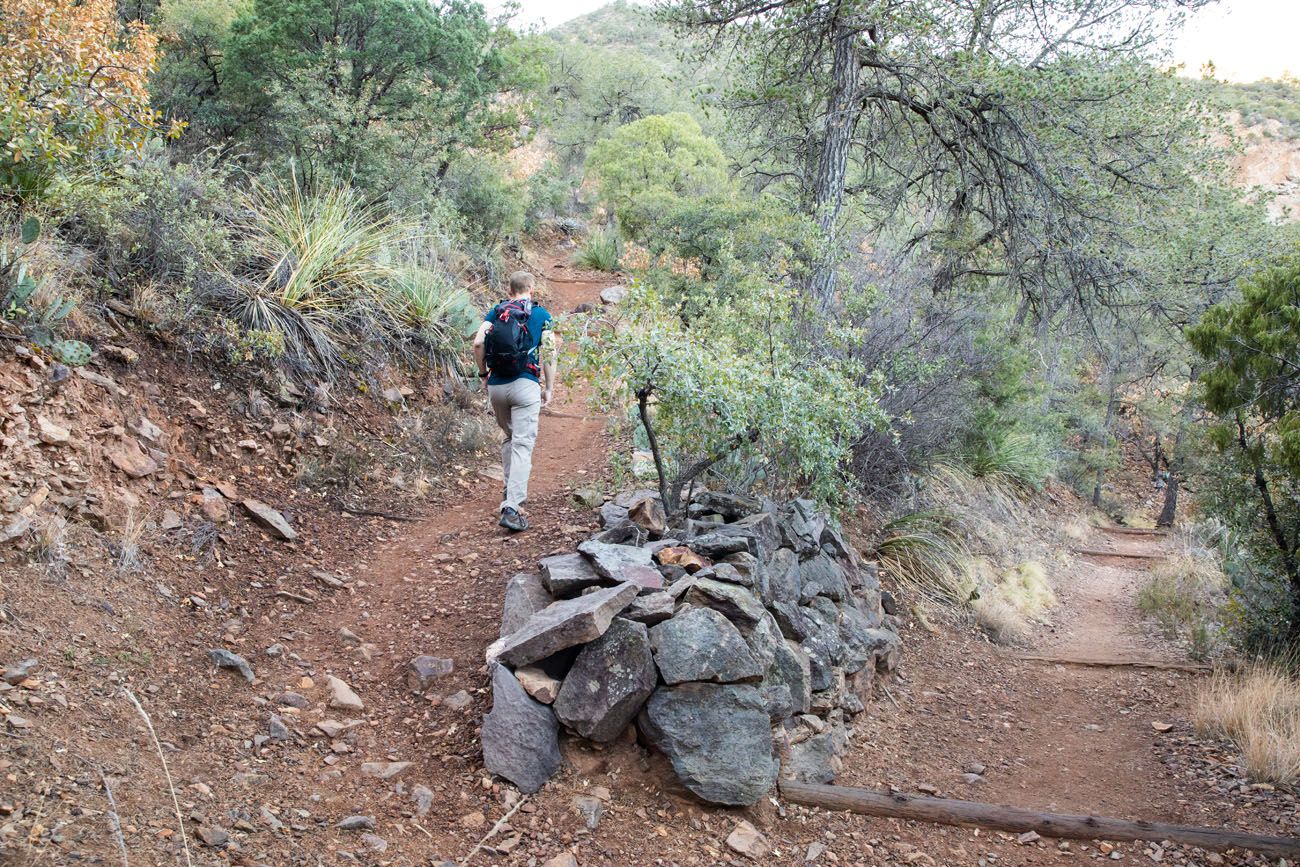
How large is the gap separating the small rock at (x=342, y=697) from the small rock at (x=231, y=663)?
38cm

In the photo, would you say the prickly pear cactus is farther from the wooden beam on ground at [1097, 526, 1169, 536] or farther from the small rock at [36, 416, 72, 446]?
the wooden beam on ground at [1097, 526, 1169, 536]

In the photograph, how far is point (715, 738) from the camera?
13.5 feet

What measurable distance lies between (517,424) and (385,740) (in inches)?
109

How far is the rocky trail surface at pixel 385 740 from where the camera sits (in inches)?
125

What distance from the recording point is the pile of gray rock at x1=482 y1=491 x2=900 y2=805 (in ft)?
13.2

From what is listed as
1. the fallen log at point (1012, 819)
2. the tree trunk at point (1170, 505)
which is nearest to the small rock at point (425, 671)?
the fallen log at point (1012, 819)

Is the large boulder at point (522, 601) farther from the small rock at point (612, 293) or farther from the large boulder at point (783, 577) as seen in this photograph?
the small rock at point (612, 293)

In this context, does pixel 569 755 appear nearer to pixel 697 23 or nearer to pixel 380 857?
pixel 380 857

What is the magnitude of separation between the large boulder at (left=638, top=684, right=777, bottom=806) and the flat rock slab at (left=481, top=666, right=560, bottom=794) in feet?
1.65

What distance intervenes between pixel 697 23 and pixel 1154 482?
25754 mm

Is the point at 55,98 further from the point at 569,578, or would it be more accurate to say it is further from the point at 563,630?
the point at 563,630

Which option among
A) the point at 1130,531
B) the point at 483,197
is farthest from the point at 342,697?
the point at 1130,531

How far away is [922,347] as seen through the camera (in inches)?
383

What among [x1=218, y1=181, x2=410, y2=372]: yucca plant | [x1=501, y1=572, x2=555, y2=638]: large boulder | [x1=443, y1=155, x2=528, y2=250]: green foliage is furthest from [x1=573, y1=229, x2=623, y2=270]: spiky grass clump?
[x1=501, y1=572, x2=555, y2=638]: large boulder
